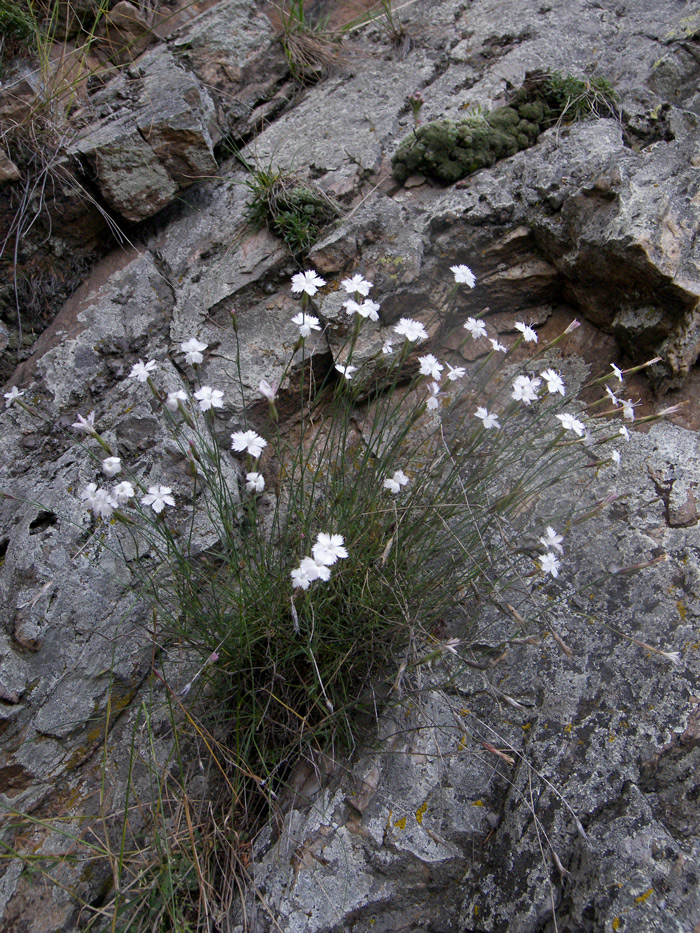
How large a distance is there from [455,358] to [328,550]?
146 cm

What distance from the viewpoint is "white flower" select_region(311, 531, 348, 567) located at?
164 cm

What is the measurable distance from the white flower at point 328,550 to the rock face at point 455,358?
63 centimetres

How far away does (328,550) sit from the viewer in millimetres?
1683

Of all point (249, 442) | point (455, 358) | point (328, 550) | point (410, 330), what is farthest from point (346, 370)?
point (455, 358)

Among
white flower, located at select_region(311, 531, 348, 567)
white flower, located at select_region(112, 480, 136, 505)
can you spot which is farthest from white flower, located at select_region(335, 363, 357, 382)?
white flower, located at select_region(112, 480, 136, 505)

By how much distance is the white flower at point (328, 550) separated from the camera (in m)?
1.64

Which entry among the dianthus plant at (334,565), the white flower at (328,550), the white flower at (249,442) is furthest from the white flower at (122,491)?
the white flower at (328,550)

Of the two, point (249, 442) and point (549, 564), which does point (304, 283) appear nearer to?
point (249, 442)

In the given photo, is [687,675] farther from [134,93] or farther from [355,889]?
[134,93]

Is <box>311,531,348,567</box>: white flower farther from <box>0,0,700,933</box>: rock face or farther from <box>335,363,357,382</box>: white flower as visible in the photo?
<box>0,0,700,933</box>: rock face

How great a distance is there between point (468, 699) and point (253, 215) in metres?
2.42

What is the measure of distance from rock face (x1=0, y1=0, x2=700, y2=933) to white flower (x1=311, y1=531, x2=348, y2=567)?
0.63 metres

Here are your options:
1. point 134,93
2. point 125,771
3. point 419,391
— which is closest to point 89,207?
point 134,93

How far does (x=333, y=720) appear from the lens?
6.18 ft
